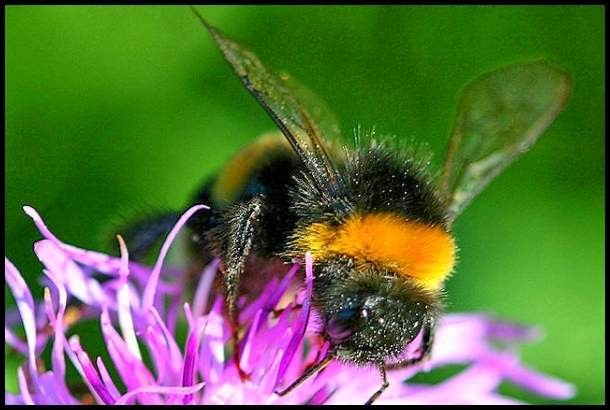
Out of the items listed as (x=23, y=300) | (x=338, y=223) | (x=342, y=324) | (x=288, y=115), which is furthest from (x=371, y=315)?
Result: (x=23, y=300)

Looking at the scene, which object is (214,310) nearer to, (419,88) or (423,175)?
(423,175)

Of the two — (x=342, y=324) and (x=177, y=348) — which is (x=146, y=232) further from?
(x=342, y=324)

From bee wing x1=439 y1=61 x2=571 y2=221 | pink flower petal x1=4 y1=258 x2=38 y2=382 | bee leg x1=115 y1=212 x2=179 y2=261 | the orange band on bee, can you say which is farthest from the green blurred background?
→ the orange band on bee

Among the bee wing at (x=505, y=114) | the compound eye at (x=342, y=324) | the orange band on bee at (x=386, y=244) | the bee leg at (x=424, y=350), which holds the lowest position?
the bee leg at (x=424, y=350)

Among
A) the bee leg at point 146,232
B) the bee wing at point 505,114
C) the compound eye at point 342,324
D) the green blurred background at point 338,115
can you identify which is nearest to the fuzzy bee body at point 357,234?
the compound eye at point 342,324

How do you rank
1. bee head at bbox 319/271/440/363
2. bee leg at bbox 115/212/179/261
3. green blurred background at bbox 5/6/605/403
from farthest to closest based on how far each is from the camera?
green blurred background at bbox 5/6/605/403 < bee leg at bbox 115/212/179/261 < bee head at bbox 319/271/440/363

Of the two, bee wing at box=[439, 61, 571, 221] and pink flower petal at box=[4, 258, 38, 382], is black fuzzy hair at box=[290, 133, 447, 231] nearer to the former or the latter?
bee wing at box=[439, 61, 571, 221]

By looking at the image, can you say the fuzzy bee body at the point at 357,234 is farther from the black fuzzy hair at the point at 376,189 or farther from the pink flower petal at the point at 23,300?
the pink flower petal at the point at 23,300
